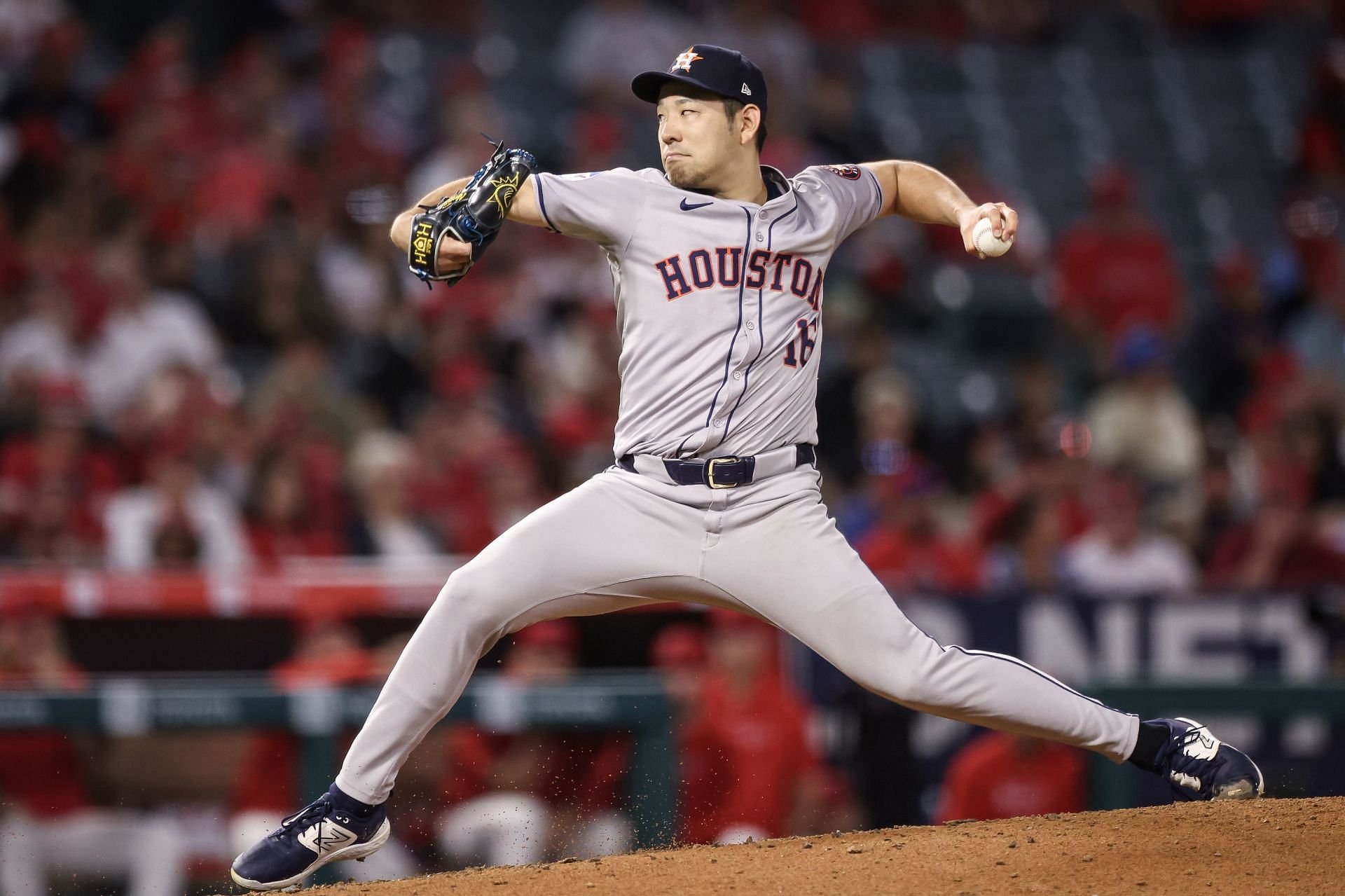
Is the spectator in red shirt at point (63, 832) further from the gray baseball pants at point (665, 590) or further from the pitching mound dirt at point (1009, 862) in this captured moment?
the gray baseball pants at point (665, 590)

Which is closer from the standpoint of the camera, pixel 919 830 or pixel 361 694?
pixel 919 830

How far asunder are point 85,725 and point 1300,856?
3448 mm

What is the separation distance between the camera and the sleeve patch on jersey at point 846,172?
12.6 feet

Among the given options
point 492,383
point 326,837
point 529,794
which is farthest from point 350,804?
point 492,383

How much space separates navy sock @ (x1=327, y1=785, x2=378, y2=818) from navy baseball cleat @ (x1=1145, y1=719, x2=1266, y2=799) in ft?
5.82

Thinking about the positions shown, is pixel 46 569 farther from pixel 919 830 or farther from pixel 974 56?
pixel 974 56

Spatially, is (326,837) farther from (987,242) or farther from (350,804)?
(987,242)

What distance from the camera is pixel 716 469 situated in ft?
11.6

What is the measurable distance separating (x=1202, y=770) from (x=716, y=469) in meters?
1.36

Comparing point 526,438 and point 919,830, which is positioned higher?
point 526,438

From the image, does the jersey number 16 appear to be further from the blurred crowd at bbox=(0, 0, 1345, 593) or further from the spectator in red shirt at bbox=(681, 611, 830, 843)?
the blurred crowd at bbox=(0, 0, 1345, 593)

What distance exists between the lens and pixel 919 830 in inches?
159

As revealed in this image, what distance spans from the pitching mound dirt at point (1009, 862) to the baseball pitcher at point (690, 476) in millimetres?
288

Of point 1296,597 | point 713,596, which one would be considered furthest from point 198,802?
point 1296,597
